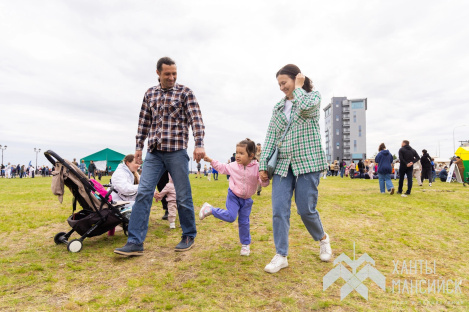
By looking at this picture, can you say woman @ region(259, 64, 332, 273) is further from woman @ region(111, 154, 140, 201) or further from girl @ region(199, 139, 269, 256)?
woman @ region(111, 154, 140, 201)

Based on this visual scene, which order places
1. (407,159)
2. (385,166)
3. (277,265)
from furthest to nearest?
(385,166) → (407,159) → (277,265)

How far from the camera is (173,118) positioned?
369 cm

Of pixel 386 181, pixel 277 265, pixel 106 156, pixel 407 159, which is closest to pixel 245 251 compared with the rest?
pixel 277 265

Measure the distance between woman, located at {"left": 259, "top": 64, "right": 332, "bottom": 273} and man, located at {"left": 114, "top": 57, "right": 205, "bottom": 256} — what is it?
1054mm

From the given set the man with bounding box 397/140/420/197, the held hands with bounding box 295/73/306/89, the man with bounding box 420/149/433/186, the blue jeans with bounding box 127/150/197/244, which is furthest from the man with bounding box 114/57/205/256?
the man with bounding box 420/149/433/186

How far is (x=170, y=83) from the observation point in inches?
147

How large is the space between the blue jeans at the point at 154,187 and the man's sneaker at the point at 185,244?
56 millimetres

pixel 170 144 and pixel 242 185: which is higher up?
pixel 170 144

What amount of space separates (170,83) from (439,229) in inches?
201

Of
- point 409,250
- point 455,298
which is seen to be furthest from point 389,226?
point 455,298

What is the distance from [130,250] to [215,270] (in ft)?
3.55

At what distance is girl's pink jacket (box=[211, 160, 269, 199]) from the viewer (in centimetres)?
345

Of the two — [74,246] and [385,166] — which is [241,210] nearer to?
[74,246]

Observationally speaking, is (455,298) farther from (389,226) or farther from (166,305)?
(389,226)
